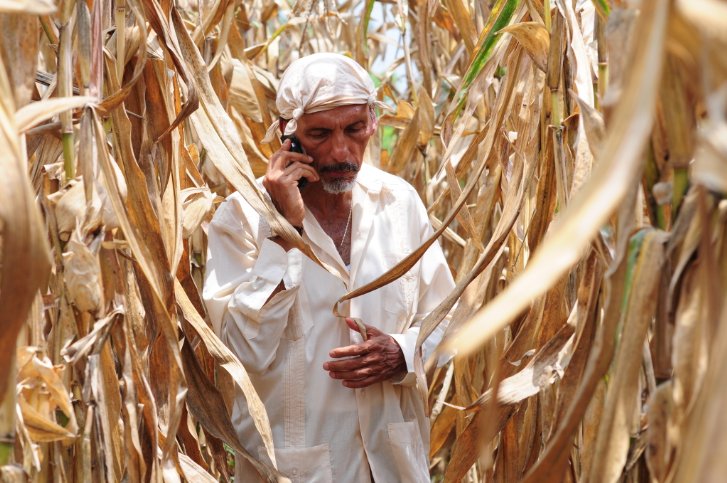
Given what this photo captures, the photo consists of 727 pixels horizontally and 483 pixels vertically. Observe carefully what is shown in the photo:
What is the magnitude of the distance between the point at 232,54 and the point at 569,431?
2063 mm

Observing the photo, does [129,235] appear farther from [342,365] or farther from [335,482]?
[335,482]

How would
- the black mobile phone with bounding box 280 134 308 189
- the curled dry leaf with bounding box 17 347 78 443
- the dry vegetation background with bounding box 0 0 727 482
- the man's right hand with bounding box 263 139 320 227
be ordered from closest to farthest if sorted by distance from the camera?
the dry vegetation background with bounding box 0 0 727 482 → the curled dry leaf with bounding box 17 347 78 443 → the man's right hand with bounding box 263 139 320 227 → the black mobile phone with bounding box 280 134 308 189

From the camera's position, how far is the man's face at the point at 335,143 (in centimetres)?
211

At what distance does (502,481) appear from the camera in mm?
1713

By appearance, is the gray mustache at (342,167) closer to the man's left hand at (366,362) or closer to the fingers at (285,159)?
the fingers at (285,159)

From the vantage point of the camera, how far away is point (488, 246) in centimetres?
135

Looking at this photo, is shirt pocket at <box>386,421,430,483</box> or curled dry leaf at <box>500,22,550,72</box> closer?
curled dry leaf at <box>500,22,550,72</box>

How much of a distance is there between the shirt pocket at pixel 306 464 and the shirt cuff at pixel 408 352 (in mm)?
208

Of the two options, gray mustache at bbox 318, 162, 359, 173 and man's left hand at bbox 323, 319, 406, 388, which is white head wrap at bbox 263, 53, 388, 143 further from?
man's left hand at bbox 323, 319, 406, 388

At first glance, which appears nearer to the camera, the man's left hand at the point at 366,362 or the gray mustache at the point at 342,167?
the man's left hand at the point at 366,362

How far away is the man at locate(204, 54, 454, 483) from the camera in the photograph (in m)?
1.97

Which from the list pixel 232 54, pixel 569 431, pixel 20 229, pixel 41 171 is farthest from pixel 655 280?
pixel 232 54

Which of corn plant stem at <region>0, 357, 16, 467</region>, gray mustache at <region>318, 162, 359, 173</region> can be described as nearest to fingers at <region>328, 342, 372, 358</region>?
gray mustache at <region>318, 162, 359, 173</region>

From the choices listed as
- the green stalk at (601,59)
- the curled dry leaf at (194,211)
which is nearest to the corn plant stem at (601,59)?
the green stalk at (601,59)
